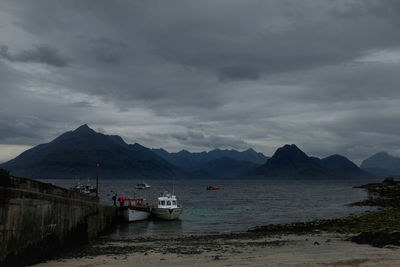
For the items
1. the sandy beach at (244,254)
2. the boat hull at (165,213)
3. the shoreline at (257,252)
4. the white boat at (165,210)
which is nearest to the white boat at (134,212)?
the boat hull at (165,213)

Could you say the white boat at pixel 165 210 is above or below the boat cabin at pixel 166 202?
below

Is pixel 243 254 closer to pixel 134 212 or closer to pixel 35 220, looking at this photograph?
pixel 35 220

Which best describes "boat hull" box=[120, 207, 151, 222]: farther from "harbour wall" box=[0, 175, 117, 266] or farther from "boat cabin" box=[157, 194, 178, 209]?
"harbour wall" box=[0, 175, 117, 266]

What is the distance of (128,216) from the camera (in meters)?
46.0

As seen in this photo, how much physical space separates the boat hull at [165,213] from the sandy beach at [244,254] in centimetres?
1931

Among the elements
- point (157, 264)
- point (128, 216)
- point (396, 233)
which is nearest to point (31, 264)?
point (157, 264)

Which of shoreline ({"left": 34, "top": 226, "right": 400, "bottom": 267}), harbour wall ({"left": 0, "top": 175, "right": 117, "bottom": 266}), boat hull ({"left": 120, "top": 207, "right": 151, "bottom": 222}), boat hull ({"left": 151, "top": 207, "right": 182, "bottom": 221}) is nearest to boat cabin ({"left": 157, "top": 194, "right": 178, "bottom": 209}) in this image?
boat hull ({"left": 151, "top": 207, "right": 182, "bottom": 221})

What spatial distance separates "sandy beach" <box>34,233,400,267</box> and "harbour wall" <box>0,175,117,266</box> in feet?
3.18

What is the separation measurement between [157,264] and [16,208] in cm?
761

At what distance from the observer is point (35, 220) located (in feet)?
63.0

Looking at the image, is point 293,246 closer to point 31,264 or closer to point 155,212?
point 31,264

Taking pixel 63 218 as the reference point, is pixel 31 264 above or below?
below

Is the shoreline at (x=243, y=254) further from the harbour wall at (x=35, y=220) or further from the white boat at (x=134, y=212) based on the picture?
the white boat at (x=134, y=212)

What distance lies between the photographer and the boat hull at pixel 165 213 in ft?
161
